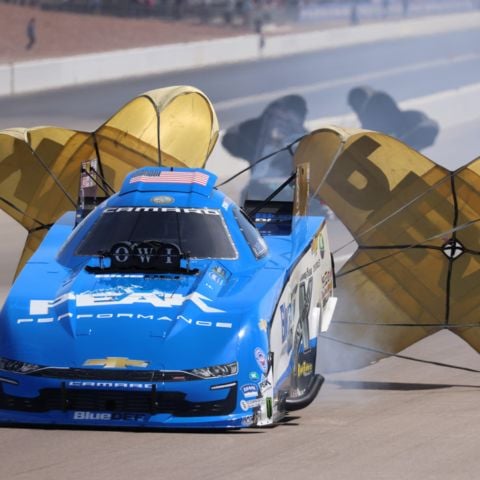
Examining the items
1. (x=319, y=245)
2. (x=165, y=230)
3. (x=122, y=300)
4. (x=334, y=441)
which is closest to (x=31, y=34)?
(x=319, y=245)

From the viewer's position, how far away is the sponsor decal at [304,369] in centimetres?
974

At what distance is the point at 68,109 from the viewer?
37.0m

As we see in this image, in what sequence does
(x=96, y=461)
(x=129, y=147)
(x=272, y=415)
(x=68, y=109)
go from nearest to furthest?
(x=96, y=461) → (x=272, y=415) → (x=129, y=147) → (x=68, y=109)

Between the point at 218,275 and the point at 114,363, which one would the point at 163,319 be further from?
the point at 218,275

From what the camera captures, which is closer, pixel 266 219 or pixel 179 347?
pixel 179 347

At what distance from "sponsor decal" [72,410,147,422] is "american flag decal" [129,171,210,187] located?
2452 mm

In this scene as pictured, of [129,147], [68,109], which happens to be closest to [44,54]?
[68,109]

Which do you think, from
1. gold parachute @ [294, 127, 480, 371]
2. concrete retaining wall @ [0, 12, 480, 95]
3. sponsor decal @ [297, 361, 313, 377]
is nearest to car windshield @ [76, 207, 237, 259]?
sponsor decal @ [297, 361, 313, 377]

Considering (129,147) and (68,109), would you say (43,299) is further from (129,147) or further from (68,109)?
(68,109)

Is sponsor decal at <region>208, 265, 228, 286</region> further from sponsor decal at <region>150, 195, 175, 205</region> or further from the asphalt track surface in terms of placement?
the asphalt track surface

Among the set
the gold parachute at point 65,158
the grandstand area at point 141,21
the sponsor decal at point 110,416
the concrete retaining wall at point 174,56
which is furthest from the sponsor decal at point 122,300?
the grandstand area at point 141,21

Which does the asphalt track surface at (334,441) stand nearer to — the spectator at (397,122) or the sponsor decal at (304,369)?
the sponsor decal at (304,369)

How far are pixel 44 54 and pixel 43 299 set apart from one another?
122 ft

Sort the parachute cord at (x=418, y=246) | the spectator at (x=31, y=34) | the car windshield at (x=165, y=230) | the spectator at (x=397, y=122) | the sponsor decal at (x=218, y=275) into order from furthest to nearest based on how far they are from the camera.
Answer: the spectator at (x=31, y=34)
the spectator at (x=397, y=122)
the parachute cord at (x=418, y=246)
the car windshield at (x=165, y=230)
the sponsor decal at (x=218, y=275)
